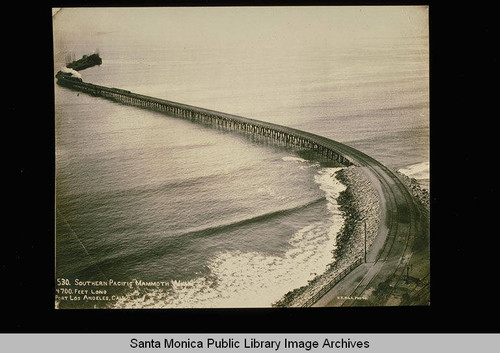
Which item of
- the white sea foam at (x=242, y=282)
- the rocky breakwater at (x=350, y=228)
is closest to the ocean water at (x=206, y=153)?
the white sea foam at (x=242, y=282)

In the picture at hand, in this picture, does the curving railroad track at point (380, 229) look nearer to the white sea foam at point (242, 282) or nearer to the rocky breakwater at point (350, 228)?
the rocky breakwater at point (350, 228)

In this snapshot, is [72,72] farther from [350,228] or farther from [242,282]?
[350,228]

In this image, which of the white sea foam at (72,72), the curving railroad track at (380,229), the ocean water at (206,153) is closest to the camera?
the curving railroad track at (380,229)

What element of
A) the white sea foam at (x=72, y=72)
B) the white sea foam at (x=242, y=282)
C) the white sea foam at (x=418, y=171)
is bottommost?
the white sea foam at (x=242, y=282)

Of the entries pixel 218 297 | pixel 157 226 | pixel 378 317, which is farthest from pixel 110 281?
pixel 378 317

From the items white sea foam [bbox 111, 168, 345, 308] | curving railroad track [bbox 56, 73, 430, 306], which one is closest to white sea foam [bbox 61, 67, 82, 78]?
curving railroad track [bbox 56, 73, 430, 306]

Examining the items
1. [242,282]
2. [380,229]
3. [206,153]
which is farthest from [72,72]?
[380,229]
